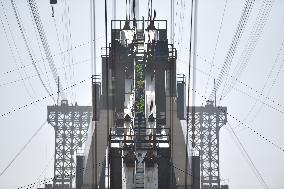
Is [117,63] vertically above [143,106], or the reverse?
[117,63]

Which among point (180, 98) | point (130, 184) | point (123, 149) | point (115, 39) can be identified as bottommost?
point (130, 184)

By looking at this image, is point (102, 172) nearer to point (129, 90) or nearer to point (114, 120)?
point (114, 120)

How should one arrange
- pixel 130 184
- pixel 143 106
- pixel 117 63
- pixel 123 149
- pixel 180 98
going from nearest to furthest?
pixel 130 184, pixel 123 149, pixel 143 106, pixel 117 63, pixel 180 98

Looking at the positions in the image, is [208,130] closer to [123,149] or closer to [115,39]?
[115,39]

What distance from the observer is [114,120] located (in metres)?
36.6

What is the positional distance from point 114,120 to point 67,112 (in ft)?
105

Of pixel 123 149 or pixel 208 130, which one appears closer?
pixel 123 149

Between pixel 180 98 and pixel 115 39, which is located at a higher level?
pixel 115 39

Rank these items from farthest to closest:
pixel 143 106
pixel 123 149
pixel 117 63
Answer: pixel 117 63
pixel 143 106
pixel 123 149

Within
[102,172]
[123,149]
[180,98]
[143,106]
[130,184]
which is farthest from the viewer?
[180,98]

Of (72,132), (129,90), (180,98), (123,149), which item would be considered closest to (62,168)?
(72,132)

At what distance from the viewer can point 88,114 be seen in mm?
68250

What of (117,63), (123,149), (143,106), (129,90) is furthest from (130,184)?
(117,63)

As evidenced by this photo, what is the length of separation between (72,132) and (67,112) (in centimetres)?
280
